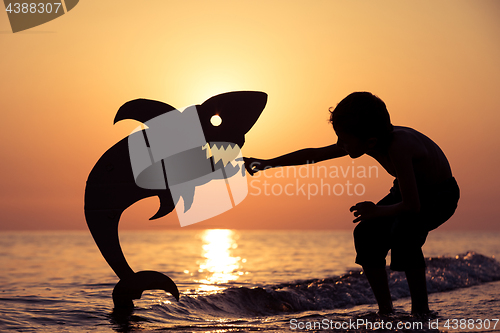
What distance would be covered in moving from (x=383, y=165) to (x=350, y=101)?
639 mm

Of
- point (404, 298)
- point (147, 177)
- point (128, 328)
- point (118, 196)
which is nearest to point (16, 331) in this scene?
point (128, 328)

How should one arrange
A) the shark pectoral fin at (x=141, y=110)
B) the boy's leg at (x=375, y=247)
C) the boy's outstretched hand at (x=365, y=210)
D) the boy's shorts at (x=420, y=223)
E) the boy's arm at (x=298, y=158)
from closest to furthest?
the boy's outstretched hand at (x=365, y=210)
the boy's shorts at (x=420, y=223)
the boy's leg at (x=375, y=247)
the boy's arm at (x=298, y=158)
the shark pectoral fin at (x=141, y=110)

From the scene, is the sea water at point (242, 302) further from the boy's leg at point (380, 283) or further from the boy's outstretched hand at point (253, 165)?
the boy's outstretched hand at point (253, 165)

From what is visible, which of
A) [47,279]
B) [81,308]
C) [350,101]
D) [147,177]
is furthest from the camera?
[47,279]

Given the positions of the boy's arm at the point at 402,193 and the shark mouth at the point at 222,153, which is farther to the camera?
the shark mouth at the point at 222,153

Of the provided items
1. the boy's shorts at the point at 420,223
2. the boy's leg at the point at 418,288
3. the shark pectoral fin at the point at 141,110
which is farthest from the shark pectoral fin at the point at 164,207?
the boy's leg at the point at 418,288

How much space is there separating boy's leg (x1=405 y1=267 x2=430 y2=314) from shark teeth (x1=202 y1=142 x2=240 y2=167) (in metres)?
1.61

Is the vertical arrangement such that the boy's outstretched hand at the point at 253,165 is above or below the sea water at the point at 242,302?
above

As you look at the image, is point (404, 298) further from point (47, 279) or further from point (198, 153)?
point (47, 279)

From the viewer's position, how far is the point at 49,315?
12.0ft

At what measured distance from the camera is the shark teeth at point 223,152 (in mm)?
3564

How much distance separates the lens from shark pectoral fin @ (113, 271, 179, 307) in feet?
11.7

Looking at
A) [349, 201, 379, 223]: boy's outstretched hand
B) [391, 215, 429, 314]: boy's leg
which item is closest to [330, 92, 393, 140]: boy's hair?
[349, 201, 379, 223]: boy's outstretched hand

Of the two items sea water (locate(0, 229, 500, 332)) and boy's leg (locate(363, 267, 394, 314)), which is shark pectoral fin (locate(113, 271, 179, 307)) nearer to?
sea water (locate(0, 229, 500, 332))
